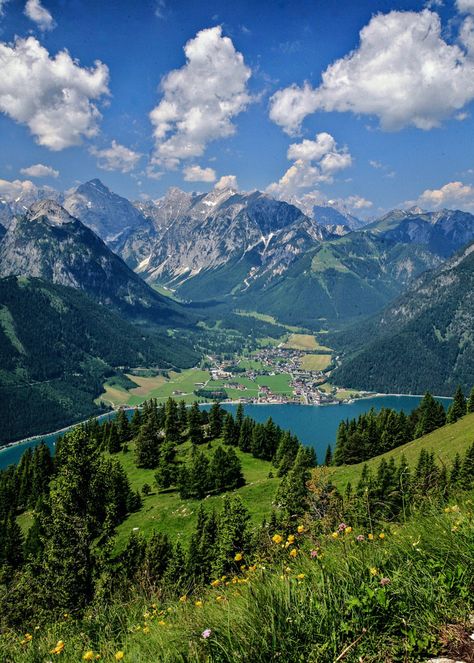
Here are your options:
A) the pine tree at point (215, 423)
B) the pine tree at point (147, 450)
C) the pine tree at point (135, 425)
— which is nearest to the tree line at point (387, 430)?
the pine tree at point (215, 423)

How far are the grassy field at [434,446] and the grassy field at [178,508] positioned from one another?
10004 mm

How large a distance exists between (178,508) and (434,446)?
41719 mm

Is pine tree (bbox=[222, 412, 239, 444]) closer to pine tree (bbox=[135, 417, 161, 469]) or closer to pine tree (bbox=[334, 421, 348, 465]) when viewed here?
pine tree (bbox=[135, 417, 161, 469])

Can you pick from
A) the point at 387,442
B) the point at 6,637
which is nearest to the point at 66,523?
the point at 6,637

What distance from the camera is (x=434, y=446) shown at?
6944 cm

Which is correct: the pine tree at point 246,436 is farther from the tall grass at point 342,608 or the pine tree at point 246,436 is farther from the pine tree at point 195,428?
the tall grass at point 342,608

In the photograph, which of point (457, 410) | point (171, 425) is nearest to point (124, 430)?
point (171, 425)

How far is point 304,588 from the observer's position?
167 inches

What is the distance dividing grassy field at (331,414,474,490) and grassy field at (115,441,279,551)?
10004 millimetres

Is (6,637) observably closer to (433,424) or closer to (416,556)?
(416,556)

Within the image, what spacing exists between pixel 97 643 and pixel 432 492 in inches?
197

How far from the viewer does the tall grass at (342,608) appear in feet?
11.9

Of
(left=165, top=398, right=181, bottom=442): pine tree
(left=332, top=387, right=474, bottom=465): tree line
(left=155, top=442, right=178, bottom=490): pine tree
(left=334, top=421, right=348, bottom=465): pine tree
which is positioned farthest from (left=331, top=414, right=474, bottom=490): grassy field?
(left=165, top=398, right=181, bottom=442): pine tree

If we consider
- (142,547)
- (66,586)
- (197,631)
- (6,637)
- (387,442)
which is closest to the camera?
(197,631)
